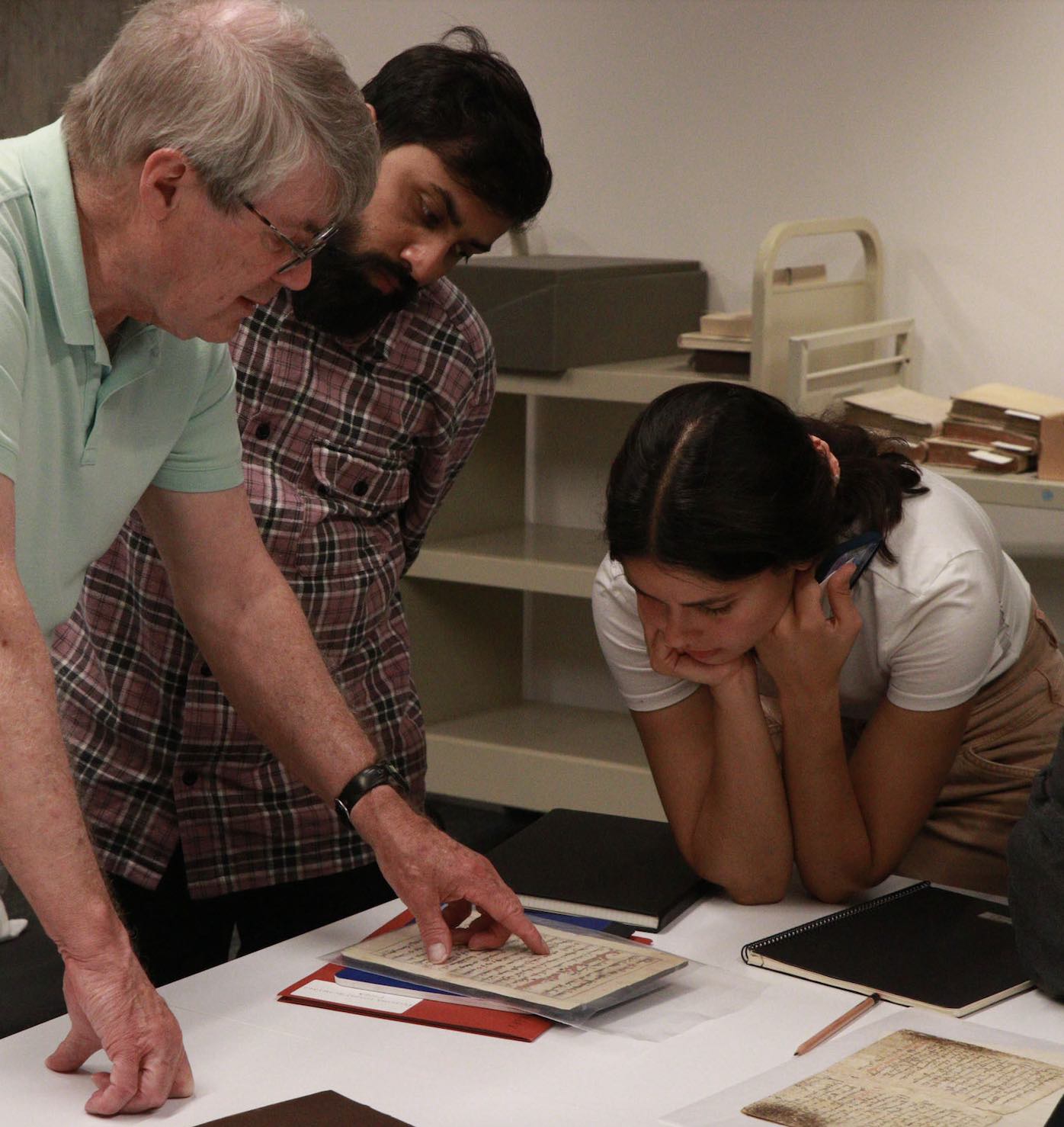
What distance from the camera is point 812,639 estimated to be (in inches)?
62.4

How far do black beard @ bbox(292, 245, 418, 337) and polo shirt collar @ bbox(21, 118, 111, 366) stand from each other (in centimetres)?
55

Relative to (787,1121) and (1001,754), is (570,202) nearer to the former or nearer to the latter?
(1001,754)

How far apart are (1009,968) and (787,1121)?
391mm

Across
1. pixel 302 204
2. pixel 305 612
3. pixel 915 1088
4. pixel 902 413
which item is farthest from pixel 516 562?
pixel 915 1088

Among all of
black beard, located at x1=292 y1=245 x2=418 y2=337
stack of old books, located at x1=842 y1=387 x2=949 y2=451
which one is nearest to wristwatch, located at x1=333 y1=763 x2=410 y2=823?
black beard, located at x1=292 y1=245 x2=418 y2=337

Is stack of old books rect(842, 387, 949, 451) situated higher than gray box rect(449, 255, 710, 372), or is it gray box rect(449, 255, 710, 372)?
gray box rect(449, 255, 710, 372)

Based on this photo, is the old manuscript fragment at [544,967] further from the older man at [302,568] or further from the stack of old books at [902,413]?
the stack of old books at [902,413]

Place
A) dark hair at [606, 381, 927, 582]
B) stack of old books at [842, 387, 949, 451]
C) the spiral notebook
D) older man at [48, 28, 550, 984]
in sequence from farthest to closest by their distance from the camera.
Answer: stack of old books at [842, 387, 949, 451] < older man at [48, 28, 550, 984] < dark hair at [606, 381, 927, 582] < the spiral notebook

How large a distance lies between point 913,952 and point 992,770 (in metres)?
0.34

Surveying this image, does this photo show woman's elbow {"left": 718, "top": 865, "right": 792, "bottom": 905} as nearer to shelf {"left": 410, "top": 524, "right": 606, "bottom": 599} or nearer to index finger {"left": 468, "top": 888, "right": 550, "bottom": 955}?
index finger {"left": 468, "top": 888, "right": 550, "bottom": 955}

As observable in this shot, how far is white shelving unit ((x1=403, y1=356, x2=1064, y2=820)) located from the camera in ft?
10.7

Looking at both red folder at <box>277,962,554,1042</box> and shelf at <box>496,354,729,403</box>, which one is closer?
red folder at <box>277,962,554,1042</box>

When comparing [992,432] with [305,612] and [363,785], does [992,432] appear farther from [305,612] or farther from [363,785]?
[363,785]

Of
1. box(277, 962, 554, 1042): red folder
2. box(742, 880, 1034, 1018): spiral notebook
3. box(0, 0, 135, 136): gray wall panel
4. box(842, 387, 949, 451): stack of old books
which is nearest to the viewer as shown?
box(277, 962, 554, 1042): red folder
